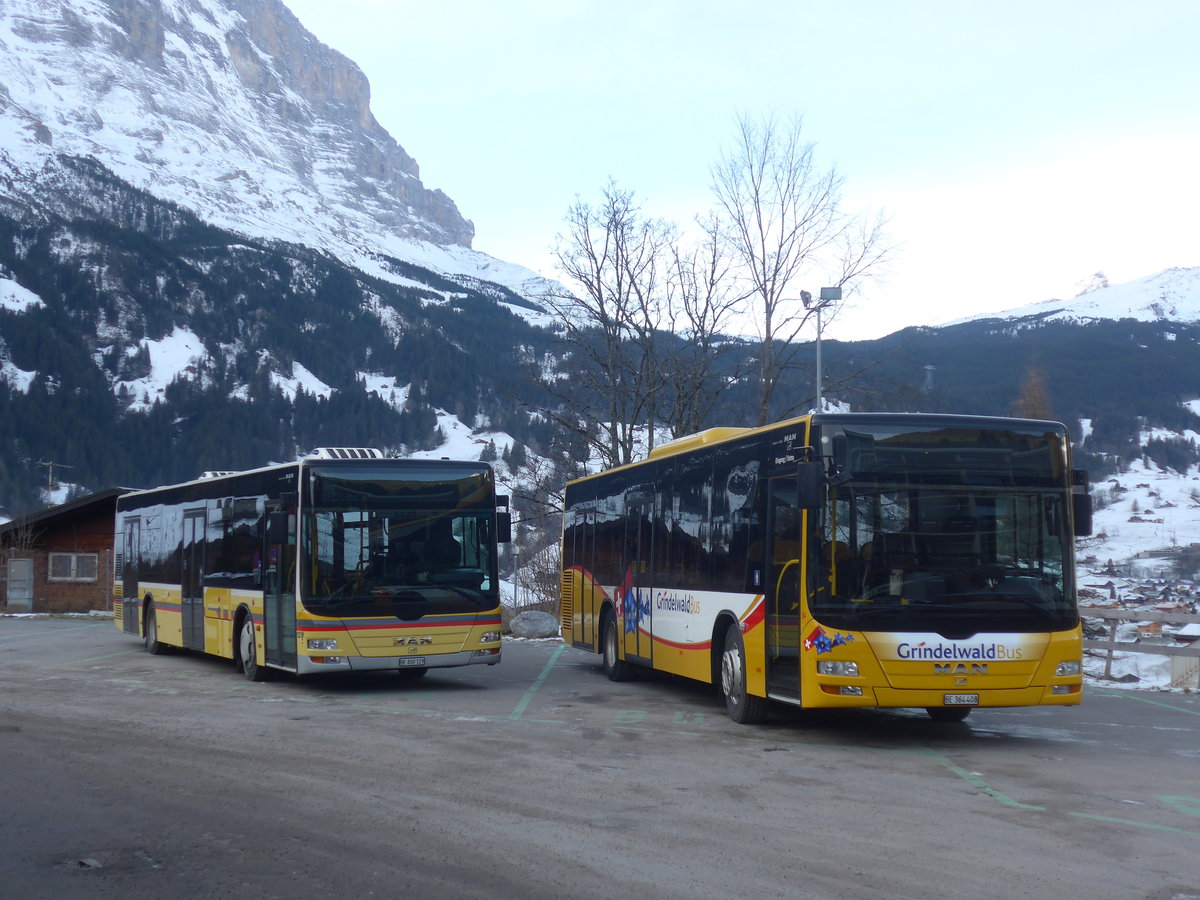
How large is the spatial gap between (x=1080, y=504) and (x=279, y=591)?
9695mm

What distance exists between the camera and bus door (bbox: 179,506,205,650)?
19844 mm

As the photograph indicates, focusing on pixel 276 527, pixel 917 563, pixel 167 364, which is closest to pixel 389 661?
pixel 276 527

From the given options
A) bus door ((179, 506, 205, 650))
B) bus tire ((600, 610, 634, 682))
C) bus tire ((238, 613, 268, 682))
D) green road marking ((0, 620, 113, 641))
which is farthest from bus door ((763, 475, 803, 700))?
green road marking ((0, 620, 113, 641))

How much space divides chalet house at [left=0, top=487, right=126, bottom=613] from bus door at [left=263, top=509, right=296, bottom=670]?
33.8 metres

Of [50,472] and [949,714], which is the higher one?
[50,472]

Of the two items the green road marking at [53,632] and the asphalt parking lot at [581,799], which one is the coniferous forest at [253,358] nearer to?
the green road marking at [53,632]

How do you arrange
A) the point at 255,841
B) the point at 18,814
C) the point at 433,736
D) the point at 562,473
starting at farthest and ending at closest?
1. the point at 562,473
2. the point at 433,736
3. the point at 18,814
4. the point at 255,841

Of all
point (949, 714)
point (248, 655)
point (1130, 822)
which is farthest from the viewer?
point (248, 655)

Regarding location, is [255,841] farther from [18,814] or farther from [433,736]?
[433,736]

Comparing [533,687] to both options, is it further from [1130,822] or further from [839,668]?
[1130,822]

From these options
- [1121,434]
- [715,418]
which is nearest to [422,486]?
[715,418]

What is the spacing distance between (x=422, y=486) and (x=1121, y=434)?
4255 inches

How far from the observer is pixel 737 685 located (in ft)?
41.8

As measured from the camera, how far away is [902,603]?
10898mm
